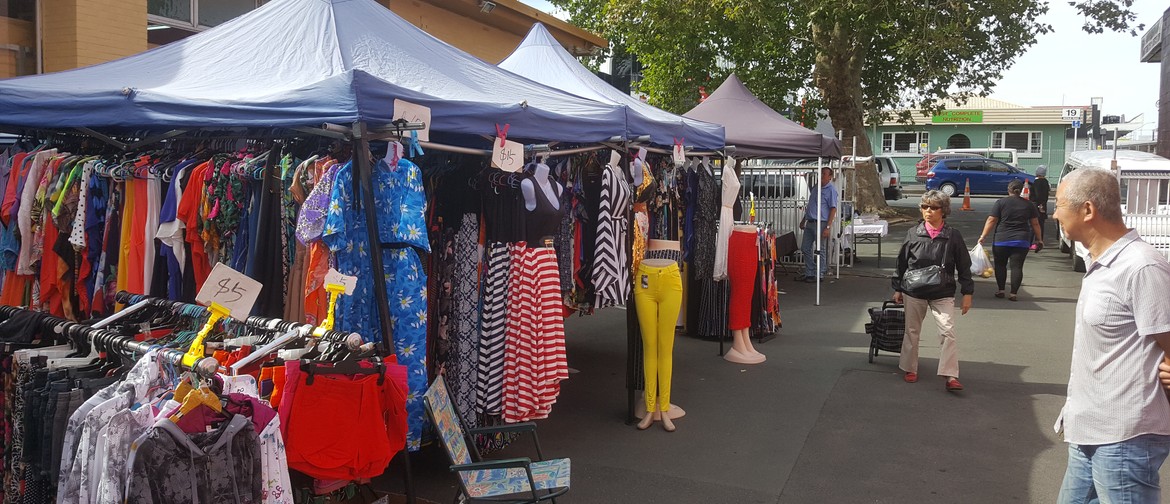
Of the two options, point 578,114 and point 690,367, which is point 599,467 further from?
point 690,367

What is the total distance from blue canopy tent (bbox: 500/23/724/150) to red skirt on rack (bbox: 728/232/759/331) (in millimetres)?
969

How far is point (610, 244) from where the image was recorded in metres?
5.75

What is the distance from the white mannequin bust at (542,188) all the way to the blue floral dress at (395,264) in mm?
777

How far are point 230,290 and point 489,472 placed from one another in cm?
162

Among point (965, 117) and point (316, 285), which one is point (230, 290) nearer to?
point (316, 285)

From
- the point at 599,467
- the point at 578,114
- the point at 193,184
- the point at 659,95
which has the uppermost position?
the point at 659,95

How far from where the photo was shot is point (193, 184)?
15.4ft

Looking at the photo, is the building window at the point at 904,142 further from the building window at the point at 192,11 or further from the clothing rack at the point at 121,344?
the clothing rack at the point at 121,344

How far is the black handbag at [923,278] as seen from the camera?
6664 millimetres

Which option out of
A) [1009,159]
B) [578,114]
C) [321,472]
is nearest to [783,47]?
[578,114]

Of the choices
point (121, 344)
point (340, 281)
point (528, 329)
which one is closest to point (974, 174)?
point (528, 329)

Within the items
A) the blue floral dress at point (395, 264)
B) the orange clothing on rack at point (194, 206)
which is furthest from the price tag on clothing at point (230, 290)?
the orange clothing on rack at point (194, 206)

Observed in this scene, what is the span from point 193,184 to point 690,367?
4525mm

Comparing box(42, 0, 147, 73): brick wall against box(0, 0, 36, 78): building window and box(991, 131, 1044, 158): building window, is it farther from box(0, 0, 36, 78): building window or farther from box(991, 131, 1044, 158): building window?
box(991, 131, 1044, 158): building window
